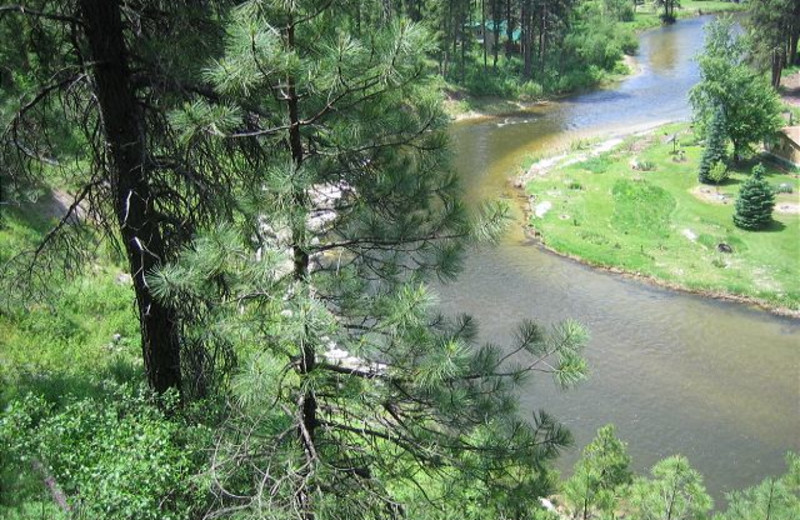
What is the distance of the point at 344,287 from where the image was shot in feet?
19.8

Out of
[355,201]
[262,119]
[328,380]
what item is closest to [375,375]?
[328,380]

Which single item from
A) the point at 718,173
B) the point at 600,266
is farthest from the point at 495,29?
the point at 600,266

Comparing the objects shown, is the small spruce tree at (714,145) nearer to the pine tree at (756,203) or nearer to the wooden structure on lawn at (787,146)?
the wooden structure on lawn at (787,146)

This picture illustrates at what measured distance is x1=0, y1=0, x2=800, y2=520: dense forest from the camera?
5.23 m

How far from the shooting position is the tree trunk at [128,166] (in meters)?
6.09

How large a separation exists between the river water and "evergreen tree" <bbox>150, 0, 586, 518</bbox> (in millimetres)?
8093

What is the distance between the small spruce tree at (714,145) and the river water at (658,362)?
26.5ft

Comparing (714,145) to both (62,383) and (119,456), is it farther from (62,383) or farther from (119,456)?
(119,456)

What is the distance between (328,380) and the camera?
5.69m

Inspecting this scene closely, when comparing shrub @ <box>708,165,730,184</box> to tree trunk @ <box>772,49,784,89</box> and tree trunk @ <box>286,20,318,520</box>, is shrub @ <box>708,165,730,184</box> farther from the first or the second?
tree trunk @ <box>286,20,318,520</box>

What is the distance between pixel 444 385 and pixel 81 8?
4691mm

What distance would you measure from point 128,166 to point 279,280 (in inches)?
88.2

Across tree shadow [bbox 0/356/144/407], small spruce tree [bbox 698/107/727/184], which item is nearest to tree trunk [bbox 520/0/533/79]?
small spruce tree [bbox 698/107/727/184]

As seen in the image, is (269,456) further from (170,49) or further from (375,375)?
(170,49)
